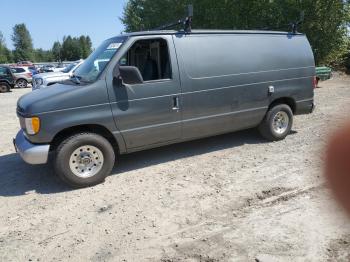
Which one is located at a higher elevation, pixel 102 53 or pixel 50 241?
pixel 102 53

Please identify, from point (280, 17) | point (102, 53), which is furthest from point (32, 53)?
point (102, 53)

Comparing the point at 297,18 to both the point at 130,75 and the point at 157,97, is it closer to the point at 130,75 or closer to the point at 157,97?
the point at 157,97

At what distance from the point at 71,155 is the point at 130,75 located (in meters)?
1.37

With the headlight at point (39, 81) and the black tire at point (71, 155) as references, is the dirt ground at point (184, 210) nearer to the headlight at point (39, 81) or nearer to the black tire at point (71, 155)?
the black tire at point (71, 155)

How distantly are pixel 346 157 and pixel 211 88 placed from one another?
3.86 m

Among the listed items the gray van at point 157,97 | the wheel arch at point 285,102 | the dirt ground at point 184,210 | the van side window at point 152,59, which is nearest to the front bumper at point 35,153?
the gray van at point 157,97

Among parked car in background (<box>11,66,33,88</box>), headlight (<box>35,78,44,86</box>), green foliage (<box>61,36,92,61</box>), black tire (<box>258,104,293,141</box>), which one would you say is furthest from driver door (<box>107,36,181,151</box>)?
Answer: green foliage (<box>61,36,92,61</box>)

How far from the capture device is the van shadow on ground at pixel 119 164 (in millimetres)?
5355

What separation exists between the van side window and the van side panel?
0.22 meters

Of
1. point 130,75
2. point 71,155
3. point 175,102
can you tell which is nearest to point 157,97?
point 175,102

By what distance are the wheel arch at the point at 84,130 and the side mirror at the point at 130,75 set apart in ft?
2.53

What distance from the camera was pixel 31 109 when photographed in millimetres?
4879

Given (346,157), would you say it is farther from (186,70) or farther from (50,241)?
(186,70)

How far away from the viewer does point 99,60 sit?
5660 millimetres
